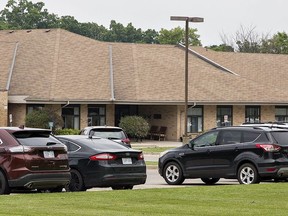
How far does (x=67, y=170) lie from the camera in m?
21.4

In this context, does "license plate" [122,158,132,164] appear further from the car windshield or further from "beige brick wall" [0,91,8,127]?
"beige brick wall" [0,91,8,127]

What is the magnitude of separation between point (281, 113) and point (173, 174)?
4608 cm

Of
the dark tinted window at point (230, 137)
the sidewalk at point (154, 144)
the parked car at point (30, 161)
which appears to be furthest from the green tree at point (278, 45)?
the parked car at point (30, 161)

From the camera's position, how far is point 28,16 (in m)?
119

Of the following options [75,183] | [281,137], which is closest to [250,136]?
[281,137]

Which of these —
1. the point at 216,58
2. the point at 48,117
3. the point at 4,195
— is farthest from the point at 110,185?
the point at 216,58

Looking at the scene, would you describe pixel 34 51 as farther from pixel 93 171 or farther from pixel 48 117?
pixel 93 171

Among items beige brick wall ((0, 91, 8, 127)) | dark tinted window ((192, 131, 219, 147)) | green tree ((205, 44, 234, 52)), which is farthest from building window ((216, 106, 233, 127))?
green tree ((205, 44, 234, 52))

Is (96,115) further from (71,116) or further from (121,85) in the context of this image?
(121,85)

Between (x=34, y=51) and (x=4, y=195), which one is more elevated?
(x=34, y=51)

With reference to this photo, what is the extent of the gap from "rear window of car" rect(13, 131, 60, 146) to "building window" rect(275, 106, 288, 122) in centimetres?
5169

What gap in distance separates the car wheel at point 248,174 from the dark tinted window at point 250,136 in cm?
71

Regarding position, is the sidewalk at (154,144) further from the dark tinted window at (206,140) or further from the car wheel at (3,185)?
the car wheel at (3,185)

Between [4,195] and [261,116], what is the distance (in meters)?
51.9
